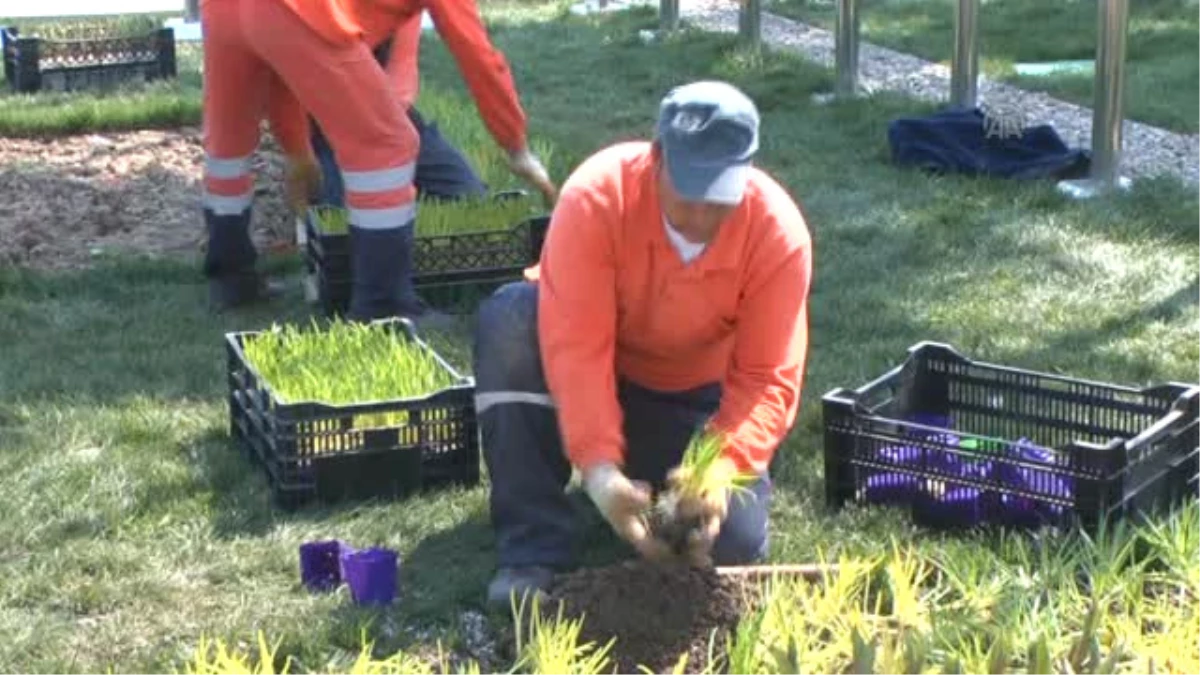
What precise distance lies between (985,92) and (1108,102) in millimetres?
2547

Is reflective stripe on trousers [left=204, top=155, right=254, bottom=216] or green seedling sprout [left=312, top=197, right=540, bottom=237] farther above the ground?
reflective stripe on trousers [left=204, top=155, right=254, bottom=216]

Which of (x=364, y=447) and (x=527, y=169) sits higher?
(x=527, y=169)

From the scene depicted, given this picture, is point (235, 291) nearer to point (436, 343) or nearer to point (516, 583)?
point (436, 343)

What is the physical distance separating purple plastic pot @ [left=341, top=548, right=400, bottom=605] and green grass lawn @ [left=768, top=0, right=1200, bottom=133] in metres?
6.18

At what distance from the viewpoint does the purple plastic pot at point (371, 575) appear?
162 inches

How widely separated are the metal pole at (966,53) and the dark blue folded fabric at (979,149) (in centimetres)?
68

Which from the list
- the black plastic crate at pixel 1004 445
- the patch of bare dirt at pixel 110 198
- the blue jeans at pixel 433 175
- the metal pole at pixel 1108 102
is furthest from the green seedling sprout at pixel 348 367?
the metal pole at pixel 1108 102

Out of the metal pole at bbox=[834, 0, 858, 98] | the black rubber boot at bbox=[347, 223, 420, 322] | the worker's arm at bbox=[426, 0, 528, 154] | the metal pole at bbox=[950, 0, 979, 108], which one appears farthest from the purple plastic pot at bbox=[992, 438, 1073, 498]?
the metal pole at bbox=[834, 0, 858, 98]

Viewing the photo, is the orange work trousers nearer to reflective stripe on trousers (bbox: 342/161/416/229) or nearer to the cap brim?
reflective stripe on trousers (bbox: 342/161/416/229)

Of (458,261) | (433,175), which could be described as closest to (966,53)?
(433,175)

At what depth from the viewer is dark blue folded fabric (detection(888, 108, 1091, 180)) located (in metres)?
8.16

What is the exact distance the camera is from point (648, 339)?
13.9 feet

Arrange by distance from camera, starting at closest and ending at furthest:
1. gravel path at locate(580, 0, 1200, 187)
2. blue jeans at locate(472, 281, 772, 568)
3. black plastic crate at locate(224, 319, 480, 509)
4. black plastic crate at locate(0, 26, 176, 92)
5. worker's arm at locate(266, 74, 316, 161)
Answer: blue jeans at locate(472, 281, 772, 568) → black plastic crate at locate(224, 319, 480, 509) → worker's arm at locate(266, 74, 316, 161) → gravel path at locate(580, 0, 1200, 187) → black plastic crate at locate(0, 26, 176, 92)

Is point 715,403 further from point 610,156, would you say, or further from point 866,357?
point 866,357
